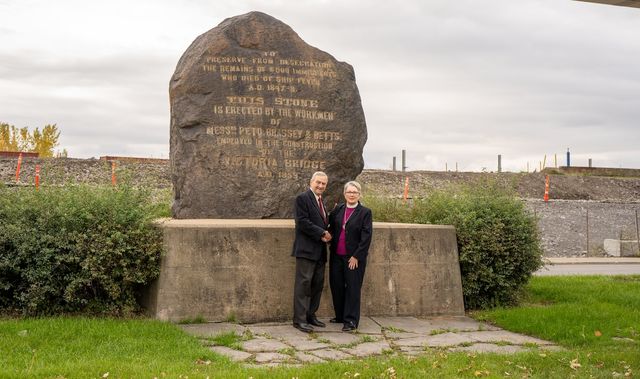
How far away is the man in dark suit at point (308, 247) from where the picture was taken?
27.2 feet

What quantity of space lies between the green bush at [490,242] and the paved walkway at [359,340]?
119 cm

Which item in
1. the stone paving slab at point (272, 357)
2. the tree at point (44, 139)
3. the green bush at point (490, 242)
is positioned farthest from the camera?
the tree at point (44, 139)

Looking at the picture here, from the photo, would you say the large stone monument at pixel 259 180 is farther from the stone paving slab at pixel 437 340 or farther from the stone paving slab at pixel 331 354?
the stone paving slab at pixel 331 354

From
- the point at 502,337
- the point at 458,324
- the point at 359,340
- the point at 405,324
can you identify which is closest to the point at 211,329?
the point at 359,340

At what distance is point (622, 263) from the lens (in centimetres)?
1950

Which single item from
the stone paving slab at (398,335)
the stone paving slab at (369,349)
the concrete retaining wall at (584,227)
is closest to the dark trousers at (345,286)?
the stone paving slab at (398,335)

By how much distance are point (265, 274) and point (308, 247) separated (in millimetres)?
852

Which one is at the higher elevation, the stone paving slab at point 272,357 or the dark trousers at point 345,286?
the dark trousers at point 345,286

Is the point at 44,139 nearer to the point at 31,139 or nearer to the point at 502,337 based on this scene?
the point at 31,139

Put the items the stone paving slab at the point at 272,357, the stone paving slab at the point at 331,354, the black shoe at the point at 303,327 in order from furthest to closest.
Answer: the black shoe at the point at 303,327 < the stone paving slab at the point at 331,354 < the stone paving slab at the point at 272,357

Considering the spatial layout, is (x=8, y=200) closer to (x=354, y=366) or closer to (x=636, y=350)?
(x=354, y=366)

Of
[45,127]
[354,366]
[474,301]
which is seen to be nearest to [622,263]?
[474,301]

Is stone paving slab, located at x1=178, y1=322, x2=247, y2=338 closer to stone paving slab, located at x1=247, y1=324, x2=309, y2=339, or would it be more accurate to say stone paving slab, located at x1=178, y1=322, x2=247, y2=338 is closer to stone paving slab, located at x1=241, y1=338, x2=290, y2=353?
stone paving slab, located at x1=247, y1=324, x2=309, y2=339

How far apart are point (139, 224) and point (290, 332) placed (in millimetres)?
2103
